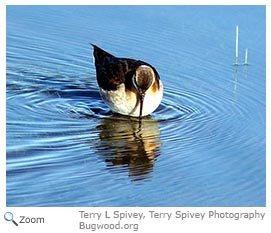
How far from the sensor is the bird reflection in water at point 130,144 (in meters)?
9.39

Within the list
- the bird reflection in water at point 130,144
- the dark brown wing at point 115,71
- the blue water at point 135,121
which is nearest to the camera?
the blue water at point 135,121

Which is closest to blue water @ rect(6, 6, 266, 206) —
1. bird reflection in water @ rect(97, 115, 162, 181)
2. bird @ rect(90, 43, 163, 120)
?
bird reflection in water @ rect(97, 115, 162, 181)

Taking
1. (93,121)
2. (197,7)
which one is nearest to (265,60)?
(197,7)

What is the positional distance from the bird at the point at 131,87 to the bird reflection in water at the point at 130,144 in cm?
14

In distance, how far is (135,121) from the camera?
1106 centimetres

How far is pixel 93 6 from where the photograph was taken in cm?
1400

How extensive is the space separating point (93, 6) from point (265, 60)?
304 centimetres

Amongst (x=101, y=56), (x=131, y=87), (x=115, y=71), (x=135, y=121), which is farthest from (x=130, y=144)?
(x=101, y=56)

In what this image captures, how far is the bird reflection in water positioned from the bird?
0.45ft

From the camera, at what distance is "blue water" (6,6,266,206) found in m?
8.82
